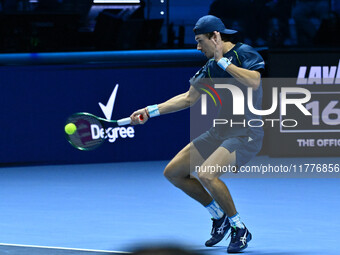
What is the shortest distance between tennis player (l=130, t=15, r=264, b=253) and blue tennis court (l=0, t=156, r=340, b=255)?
28cm

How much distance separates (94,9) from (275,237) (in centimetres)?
574

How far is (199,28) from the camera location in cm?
505

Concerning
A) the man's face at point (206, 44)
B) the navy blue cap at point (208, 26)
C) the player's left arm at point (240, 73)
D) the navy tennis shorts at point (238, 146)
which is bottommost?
the navy tennis shorts at point (238, 146)

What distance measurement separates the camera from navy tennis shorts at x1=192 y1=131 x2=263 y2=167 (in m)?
5.13

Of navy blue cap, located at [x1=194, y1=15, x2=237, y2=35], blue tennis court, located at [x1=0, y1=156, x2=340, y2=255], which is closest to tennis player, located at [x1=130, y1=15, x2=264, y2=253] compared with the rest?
navy blue cap, located at [x1=194, y1=15, x2=237, y2=35]

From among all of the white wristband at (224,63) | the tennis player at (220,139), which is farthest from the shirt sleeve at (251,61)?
the white wristband at (224,63)

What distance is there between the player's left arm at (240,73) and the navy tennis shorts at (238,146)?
1.40 feet

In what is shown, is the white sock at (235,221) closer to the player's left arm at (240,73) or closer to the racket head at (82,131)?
the player's left arm at (240,73)

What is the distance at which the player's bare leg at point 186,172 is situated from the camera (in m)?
5.24

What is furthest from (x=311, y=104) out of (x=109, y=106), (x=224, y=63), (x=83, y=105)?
(x=224, y=63)

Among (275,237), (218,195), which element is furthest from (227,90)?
(275,237)

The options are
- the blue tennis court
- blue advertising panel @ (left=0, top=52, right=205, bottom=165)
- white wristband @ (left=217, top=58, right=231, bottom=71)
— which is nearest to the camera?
white wristband @ (left=217, top=58, right=231, bottom=71)

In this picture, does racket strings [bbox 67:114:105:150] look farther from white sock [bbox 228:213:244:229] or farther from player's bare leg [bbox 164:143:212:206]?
white sock [bbox 228:213:244:229]

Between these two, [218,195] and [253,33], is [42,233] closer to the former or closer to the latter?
[218,195]
